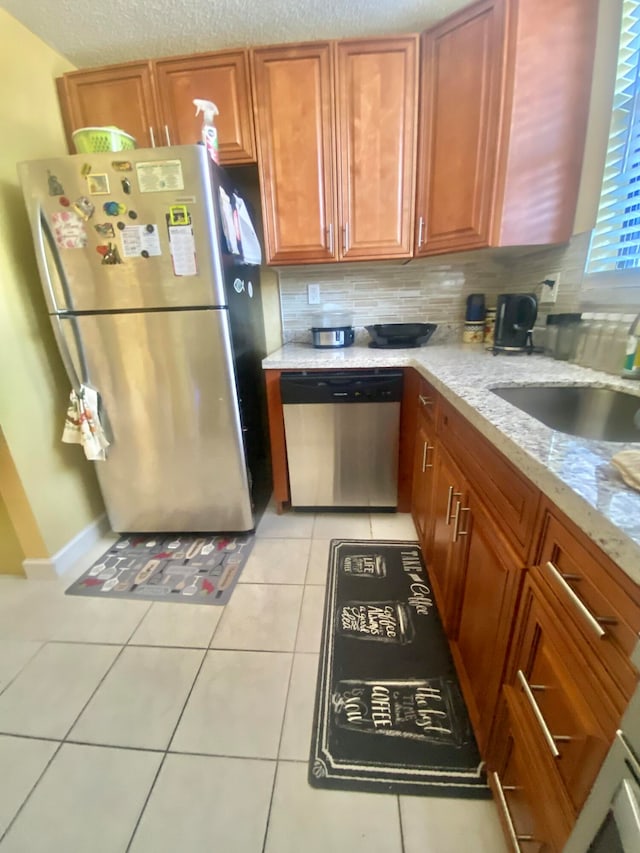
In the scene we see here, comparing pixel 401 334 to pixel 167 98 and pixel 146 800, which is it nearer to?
pixel 167 98

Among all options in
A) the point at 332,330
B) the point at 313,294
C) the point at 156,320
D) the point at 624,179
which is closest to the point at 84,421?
the point at 156,320

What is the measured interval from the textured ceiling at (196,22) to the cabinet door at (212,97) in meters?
0.07

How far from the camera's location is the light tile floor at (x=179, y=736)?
2.85 ft

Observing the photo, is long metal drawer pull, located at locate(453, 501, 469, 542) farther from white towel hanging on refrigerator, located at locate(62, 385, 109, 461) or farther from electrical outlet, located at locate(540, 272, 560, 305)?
white towel hanging on refrigerator, located at locate(62, 385, 109, 461)

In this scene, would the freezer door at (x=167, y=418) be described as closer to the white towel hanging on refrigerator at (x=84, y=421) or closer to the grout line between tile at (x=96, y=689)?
the white towel hanging on refrigerator at (x=84, y=421)

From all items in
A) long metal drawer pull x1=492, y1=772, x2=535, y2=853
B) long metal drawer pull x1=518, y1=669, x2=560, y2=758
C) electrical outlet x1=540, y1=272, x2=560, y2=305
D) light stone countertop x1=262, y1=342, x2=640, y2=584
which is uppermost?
electrical outlet x1=540, y1=272, x2=560, y2=305

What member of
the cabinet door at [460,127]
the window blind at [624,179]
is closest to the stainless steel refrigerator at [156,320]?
the cabinet door at [460,127]

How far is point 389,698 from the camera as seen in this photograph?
115cm

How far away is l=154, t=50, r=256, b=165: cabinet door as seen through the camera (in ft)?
5.47

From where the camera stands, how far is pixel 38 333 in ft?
5.28

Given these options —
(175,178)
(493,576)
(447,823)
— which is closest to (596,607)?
(493,576)

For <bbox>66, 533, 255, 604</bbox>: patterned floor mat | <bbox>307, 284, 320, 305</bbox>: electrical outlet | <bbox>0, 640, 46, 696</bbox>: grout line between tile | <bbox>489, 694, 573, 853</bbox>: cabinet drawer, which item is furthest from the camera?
<bbox>307, 284, 320, 305</bbox>: electrical outlet

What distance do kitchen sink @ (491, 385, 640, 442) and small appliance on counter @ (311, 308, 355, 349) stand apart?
1099 mm

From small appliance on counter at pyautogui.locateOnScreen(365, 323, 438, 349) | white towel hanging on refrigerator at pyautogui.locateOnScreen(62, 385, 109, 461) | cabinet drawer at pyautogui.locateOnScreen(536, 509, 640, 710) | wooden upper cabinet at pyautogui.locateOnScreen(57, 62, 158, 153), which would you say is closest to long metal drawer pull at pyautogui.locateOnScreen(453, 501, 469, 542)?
cabinet drawer at pyautogui.locateOnScreen(536, 509, 640, 710)
